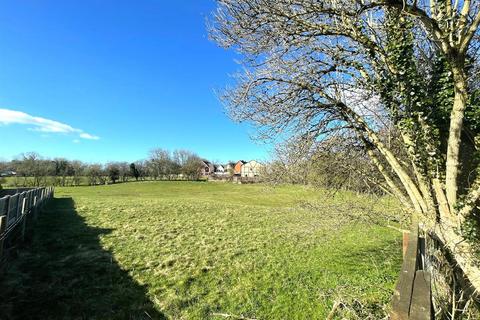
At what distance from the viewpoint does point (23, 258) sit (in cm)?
706

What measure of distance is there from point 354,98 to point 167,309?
207 inches

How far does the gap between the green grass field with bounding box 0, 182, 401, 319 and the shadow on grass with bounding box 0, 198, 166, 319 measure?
0.7 inches

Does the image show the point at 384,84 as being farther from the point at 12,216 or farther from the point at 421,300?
the point at 12,216

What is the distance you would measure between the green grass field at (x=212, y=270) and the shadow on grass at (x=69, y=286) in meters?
0.02

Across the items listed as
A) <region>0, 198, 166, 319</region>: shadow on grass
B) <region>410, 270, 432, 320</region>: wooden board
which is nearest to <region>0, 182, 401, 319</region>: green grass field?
<region>0, 198, 166, 319</region>: shadow on grass

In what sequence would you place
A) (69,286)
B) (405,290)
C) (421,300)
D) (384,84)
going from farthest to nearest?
(69,286) → (384,84) → (405,290) → (421,300)

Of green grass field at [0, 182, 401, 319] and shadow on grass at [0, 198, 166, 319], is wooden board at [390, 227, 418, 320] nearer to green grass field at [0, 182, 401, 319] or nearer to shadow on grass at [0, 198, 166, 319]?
green grass field at [0, 182, 401, 319]

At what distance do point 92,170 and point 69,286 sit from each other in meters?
48.6

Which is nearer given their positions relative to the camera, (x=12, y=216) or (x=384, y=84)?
(x=384, y=84)

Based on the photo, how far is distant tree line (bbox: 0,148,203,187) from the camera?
41.2 meters

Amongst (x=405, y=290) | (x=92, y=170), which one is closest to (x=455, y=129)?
(x=405, y=290)

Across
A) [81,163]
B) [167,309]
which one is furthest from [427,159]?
[81,163]

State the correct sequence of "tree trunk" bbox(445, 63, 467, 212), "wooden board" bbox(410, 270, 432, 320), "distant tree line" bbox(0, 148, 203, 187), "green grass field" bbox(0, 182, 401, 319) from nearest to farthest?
"wooden board" bbox(410, 270, 432, 320) < "tree trunk" bbox(445, 63, 467, 212) < "green grass field" bbox(0, 182, 401, 319) < "distant tree line" bbox(0, 148, 203, 187)

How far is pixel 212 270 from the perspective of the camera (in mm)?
6898
